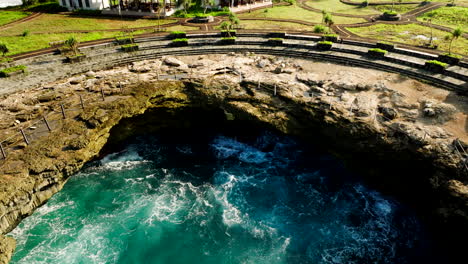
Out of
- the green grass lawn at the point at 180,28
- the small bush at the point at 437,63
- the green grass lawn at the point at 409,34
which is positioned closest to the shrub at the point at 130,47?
the green grass lawn at the point at 180,28

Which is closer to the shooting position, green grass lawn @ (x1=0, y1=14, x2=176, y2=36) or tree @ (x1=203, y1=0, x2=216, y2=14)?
green grass lawn @ (x1=0, y1=14, x2=176, y2=36)

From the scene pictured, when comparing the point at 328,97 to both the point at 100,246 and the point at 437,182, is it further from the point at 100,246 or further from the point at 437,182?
the point at 100,246

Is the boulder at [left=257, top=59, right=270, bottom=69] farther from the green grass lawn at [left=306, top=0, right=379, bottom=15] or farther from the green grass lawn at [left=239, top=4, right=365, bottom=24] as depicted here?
the green grass lawn at [left=306, top=0, right=379, bottom=15]

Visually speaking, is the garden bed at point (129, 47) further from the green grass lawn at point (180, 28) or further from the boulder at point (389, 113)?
the boulder at point (389, 113)

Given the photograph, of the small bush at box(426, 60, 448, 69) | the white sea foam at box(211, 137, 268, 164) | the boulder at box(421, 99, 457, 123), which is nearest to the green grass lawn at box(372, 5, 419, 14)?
the small bush at box(426, 60, 448, 69)

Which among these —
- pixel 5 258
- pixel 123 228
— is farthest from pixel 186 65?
pixel 5 258

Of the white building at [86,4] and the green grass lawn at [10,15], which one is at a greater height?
the white building at [86,4]
